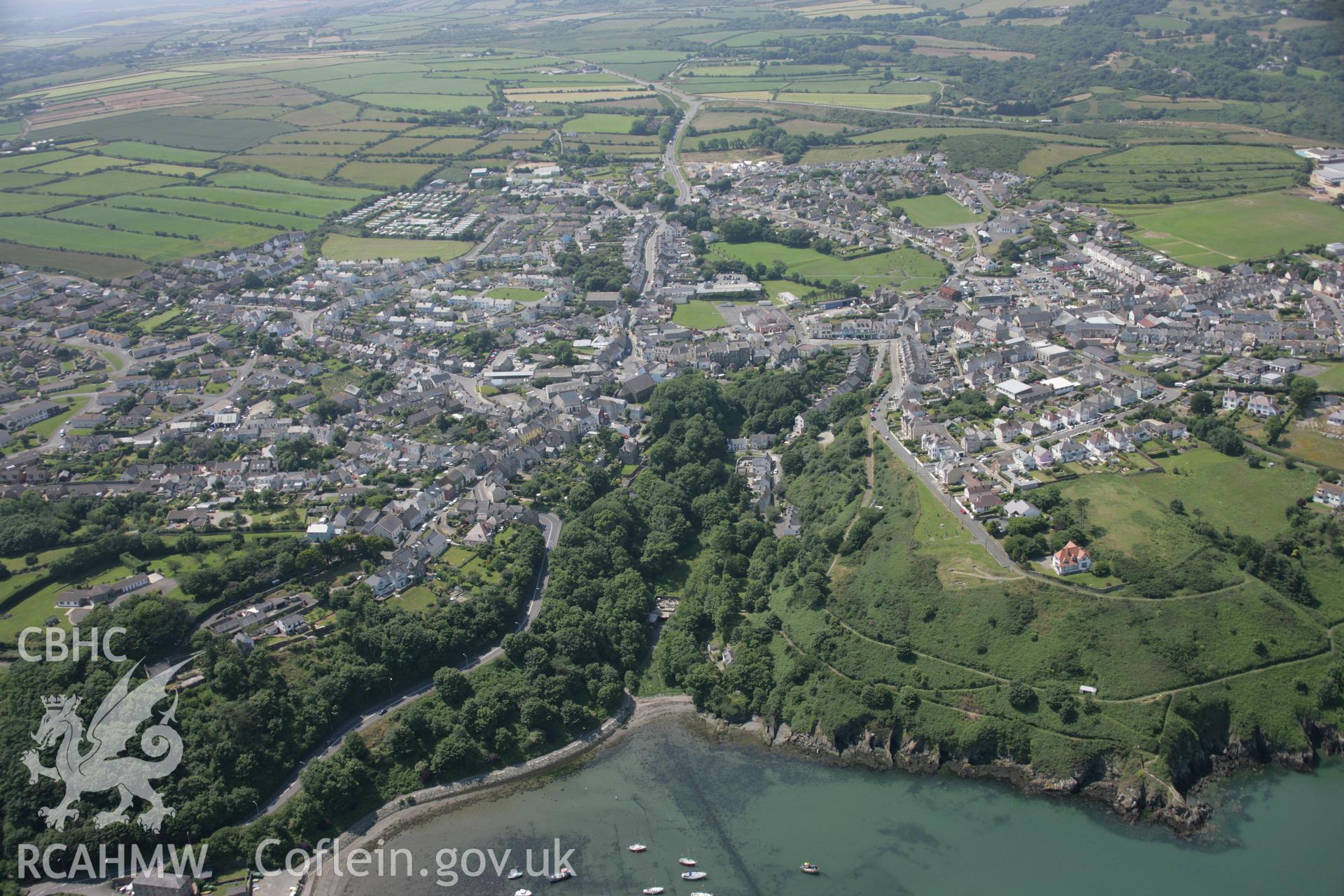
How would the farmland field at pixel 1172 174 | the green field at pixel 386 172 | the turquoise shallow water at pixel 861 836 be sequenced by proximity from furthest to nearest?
1. the green field at pixel 386 172
2. the farmland field at pixel 1172 174
3. the turquoise shallow water at pixel 861 836

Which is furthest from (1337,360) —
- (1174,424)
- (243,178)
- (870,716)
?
(243,178)

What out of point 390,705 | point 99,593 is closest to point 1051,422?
point 390,705

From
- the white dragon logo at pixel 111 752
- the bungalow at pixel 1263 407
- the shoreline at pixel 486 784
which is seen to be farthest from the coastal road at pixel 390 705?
the bungalow at pixel 1263 407

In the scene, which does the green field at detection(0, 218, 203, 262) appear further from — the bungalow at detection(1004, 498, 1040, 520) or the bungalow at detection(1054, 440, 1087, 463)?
the bungalow at detection(1054, 440, 1087, 463)

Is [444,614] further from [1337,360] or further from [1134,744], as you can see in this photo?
[1337,360]

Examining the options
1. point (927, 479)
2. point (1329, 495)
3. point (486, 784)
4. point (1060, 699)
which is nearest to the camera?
point (1060, 699)

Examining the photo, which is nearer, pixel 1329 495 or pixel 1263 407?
pixel 1329 495

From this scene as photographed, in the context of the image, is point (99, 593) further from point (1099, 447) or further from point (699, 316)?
point (1099, 447)

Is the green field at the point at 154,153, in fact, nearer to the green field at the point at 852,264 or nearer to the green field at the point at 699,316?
the green field at the point at 852,264
